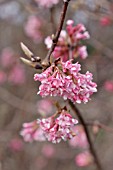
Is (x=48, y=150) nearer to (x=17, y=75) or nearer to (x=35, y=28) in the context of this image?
(x=17, y=75)

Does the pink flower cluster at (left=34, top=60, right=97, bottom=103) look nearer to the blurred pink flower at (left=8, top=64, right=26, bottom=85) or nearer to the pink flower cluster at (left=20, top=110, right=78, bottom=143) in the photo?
the pink flower cluster at (left=20, top=110, right=78, bottom=143)

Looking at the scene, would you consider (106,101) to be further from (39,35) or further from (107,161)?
(39,35)

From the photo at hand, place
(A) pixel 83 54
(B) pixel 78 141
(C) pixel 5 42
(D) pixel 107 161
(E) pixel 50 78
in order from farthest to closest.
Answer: (C) pixel 5 42
(D) pixel 107 161
(B) pixel 78 141
(A) pixel 83 54
(E) pixel 50 78

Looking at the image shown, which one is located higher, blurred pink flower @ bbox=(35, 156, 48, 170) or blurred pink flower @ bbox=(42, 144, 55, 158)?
blurred pink flower @ bbox=(42, 144, 55, 158)

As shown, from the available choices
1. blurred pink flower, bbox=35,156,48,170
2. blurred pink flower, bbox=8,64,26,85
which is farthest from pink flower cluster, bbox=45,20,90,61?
blurred pink flower, bbox=35,156,48,170

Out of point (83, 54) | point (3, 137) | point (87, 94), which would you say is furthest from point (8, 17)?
point (87, 94)

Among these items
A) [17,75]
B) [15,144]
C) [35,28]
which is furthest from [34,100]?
[35,28]
